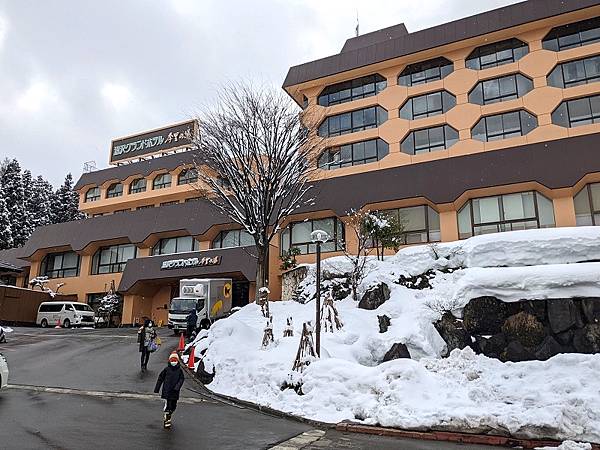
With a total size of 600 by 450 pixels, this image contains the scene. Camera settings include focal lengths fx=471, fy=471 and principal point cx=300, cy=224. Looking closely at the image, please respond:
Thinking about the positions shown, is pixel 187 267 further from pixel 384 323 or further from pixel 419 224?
pixel 384 323

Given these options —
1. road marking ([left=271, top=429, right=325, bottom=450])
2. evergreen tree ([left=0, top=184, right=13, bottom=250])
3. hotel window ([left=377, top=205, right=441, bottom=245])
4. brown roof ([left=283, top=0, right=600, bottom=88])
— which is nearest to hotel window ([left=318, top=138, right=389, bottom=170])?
hotel window ([left=377, top=205, right=441, bottom=245])

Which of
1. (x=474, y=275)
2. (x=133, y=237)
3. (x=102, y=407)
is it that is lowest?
(x=102, y=407)

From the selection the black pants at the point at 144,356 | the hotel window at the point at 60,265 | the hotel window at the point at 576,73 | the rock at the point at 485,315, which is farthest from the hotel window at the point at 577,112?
the hotel window at the point at 60,265

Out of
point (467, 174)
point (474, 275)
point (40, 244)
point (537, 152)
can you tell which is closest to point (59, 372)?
point (474, 275)

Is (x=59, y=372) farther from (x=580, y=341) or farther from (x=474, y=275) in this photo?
(x=580, y=341)

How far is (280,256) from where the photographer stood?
83.3ft

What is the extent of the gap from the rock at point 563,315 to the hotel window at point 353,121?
18.5 meters

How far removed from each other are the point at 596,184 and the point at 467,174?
551cm

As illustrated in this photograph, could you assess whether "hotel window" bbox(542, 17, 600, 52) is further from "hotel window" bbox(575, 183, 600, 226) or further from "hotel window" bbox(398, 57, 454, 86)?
"hotel window" bbox(575, 183, 600, 226)

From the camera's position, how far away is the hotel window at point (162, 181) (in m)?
37.1

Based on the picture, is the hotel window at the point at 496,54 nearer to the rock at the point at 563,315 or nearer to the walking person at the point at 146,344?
the rock at the point at 563,315

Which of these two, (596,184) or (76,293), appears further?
(76,293)

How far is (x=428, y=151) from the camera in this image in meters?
26.2

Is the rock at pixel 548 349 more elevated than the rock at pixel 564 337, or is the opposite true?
the rock at pixel 564 337
